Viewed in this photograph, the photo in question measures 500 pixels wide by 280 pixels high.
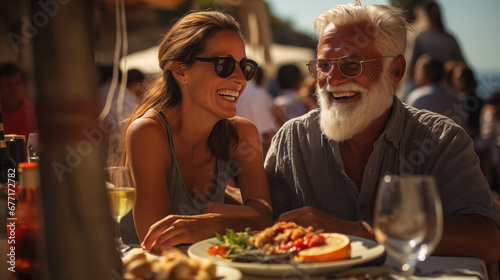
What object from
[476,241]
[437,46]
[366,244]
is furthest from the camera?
[437,46]

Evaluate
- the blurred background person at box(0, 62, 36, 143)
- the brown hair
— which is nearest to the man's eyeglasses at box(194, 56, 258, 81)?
the brown hair

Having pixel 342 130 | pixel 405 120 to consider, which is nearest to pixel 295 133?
pixel 342 130

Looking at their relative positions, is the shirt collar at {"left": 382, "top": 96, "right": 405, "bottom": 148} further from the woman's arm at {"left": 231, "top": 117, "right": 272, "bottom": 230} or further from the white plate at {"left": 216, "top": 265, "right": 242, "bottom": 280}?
the white plate at {"left": 216, "top": 265, "right": 242, "bottom": 280}

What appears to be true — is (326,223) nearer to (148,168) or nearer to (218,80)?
(148,168)

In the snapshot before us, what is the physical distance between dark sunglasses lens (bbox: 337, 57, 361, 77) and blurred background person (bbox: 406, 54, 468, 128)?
349 centimetres

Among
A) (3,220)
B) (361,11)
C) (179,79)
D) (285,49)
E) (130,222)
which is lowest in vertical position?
(130,222)

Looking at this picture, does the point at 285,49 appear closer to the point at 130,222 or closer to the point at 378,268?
the point at 130,222

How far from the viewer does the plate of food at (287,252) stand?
4.97 feet

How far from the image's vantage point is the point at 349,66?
2.64 m

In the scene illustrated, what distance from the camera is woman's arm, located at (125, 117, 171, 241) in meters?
2.35

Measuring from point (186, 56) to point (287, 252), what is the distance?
1.50 m

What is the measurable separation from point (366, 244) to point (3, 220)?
1.20 metres

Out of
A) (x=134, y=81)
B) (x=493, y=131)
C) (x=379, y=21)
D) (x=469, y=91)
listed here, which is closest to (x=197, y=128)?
(x=379, y=21)

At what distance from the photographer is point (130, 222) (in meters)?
2.81
